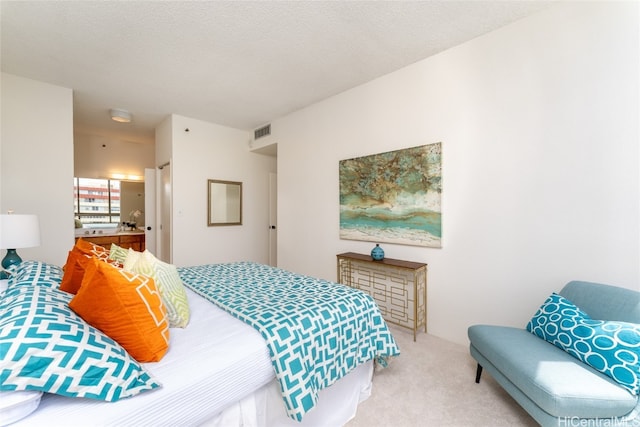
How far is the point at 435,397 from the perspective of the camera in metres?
1.74

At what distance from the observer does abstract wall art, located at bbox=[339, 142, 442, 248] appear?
8.51 ft

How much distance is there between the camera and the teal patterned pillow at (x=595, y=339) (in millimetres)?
1232

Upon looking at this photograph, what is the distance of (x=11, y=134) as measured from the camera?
2.84m

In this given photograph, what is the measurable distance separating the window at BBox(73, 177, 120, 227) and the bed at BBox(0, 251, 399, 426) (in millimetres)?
4008

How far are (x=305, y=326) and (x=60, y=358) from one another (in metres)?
0.96

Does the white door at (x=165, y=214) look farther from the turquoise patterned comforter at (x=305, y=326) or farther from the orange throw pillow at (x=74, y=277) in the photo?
the orange throw pillow at (x=74, y=277)

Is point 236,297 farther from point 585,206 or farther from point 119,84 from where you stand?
point 119,84

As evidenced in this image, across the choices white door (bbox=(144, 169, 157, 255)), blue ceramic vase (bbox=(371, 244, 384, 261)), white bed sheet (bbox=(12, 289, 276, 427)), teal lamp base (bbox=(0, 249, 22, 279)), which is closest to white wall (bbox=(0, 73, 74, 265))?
teal lamp base (bbox=(0, 249, 22, 279))

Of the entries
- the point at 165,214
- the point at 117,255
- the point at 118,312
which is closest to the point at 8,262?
the point at 117,255

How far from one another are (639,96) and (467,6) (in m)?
1.27

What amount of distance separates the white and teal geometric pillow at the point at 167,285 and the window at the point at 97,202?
4.52m

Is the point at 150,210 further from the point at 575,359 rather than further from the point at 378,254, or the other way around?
the point at 575,359

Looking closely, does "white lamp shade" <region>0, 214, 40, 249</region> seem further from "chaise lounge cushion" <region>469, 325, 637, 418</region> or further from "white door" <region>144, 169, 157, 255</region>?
"chaise lounge cushion" <region>469, 325, 637, 418</region>

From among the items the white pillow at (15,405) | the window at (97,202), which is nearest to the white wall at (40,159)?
the window at (97,202)
